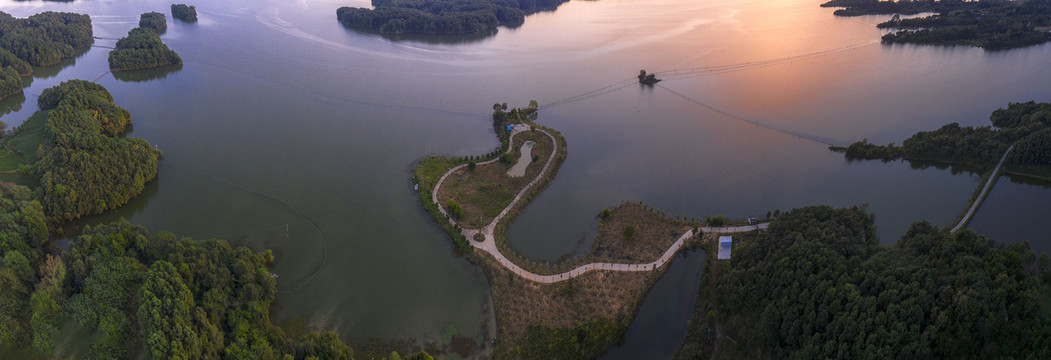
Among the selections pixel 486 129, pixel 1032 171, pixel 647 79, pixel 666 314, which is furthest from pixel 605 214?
pixel 1032 171

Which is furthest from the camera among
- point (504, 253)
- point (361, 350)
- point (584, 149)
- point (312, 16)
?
point (312, 16)

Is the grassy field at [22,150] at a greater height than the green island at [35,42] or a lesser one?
lesser

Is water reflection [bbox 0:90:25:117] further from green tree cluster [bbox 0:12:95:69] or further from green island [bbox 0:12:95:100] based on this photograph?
green tree cluster [bbox 0:12:95:69]

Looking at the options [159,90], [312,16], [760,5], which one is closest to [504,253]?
[159,90]

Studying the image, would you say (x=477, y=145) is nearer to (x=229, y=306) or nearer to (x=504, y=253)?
(x=504, y=253)

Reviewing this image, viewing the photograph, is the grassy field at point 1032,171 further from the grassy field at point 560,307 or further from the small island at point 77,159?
the small island at point 77,159

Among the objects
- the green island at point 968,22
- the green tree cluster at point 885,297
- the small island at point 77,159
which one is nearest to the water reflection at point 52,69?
the small island at point 77,159

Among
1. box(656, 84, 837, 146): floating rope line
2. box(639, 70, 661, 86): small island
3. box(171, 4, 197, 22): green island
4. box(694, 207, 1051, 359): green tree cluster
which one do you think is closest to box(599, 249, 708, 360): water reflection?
box(694, 207, 1051, 359): green tree cluster
